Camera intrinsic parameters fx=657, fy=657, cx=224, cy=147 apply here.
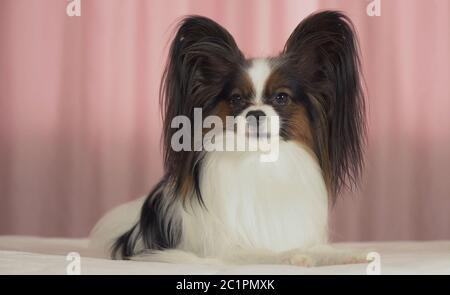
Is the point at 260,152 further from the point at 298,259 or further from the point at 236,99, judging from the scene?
the point at 298,259

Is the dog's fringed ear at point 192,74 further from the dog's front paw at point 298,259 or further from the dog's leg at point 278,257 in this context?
the dog's front paw at point 298,259

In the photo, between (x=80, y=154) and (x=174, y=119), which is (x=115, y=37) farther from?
(x=174, y=119)

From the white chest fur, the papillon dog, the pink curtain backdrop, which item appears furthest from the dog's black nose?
the pink curtain backdrop

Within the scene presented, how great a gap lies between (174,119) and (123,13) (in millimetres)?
1693

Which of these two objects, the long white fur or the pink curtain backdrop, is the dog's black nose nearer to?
the long white fur

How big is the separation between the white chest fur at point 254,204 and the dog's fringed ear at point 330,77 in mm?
114

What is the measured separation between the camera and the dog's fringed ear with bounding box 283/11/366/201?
2396mm

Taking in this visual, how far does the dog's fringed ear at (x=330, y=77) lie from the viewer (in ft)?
7.86

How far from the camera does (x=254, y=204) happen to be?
234cm

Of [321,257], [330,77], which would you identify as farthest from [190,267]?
[330,77]

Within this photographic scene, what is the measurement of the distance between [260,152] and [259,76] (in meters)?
0.27

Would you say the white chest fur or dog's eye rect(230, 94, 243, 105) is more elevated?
dog's eye rect(230, 94, 243, 105)

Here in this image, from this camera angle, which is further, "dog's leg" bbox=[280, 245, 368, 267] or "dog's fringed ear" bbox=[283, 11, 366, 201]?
"dog's fringed ear" bbox=[283, 11, 366, 201]
